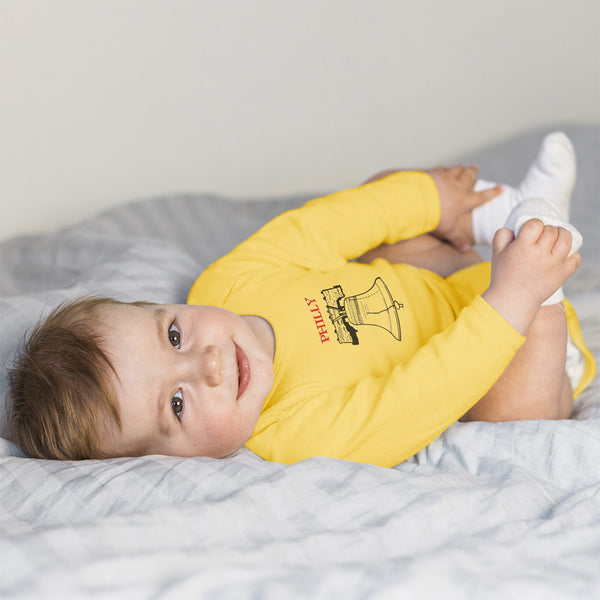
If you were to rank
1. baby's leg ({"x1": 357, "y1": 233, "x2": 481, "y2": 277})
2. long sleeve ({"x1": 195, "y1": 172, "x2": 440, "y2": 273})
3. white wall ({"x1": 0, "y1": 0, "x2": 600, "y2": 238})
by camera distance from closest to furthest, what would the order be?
long sleeve ({"x1": 195, "y1": 172, "x2": 440, "y2": 273})
baby's leg ({"x1": 357, "y1": 233, "x2": 481, "y2": 277})
white wall ({"x1": 0, "y1": 0, "x2": 600, "y2": 238})

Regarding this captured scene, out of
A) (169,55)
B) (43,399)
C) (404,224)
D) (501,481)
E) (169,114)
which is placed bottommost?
(501,481)

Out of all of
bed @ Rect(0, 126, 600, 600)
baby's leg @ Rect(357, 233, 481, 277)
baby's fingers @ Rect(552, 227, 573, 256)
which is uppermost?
baby's fingers @ Rect(552, 227, 573, 256)

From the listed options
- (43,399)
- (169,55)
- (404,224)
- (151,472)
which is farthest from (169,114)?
(151,472)

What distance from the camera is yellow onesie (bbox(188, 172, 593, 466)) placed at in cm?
94

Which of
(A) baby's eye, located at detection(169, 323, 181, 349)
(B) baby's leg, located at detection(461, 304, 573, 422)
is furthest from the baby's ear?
(A) baby's eye, located at detection(169, 323, 181, 349)

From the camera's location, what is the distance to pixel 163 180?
1.76 m

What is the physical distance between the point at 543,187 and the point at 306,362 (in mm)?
559

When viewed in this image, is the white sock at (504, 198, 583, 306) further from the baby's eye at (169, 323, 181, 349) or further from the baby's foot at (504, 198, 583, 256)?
the baby's eye at (169, 323, 181, 349)

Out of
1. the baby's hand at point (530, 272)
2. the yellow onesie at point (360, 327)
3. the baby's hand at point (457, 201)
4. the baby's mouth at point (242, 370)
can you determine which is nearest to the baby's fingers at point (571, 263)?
the baby's hand at point (530, 272)

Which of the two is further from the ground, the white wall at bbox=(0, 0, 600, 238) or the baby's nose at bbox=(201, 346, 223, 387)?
the white wall at bbox=(0, 0, 600, 238)

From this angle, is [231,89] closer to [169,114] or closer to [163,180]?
[169,114]

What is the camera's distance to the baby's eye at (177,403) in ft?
3.06

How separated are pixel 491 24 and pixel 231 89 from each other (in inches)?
34.0

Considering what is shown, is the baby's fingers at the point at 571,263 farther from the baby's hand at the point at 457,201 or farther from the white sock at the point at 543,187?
the baby's hand at the point at 457,201
